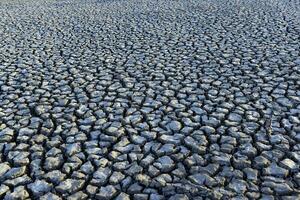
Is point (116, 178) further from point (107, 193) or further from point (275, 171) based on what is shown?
point (275, 171)

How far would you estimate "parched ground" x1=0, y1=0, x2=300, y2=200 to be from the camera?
9.50 feet

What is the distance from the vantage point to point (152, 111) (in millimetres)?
3943

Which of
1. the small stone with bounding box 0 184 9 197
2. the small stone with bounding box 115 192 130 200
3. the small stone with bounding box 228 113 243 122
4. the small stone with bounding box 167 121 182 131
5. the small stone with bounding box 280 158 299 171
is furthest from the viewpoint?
the small stone with bounding box 228 113 243 122

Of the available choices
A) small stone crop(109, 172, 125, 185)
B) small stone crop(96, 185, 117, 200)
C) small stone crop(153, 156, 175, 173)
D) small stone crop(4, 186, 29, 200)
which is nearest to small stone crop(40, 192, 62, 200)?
small stone crop(4, 186, 29, 200)

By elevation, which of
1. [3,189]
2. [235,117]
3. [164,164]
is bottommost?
[3,189]

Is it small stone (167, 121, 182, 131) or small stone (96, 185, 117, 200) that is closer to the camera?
small stone (96, 185, 117, 200)

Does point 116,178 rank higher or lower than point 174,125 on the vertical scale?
lower

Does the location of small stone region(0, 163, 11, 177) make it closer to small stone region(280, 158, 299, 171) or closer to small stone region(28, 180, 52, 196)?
small stone region(28, 180, 52, 196)

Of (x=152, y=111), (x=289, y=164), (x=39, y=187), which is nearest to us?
(x=39, y=187)

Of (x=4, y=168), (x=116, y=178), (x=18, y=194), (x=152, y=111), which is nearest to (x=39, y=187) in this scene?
(x=18, y=194)

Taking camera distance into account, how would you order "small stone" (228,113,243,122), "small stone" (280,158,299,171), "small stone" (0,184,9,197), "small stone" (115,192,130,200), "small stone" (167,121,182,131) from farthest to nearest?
1. "small stone" (228,113,243,122)
2. "small stone" (167,121,182,131)
3. "small stone" (280,158,299,171)
4. "small stone" (0,184,9,197)
5. "small stone" (115,192,130,200)

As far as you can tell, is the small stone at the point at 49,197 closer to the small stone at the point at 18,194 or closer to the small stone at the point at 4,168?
the small stone at the point at 18,194

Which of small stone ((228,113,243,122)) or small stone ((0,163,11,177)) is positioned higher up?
small stone ((228,113,243,122))

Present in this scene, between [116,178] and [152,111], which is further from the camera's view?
[152,111]
